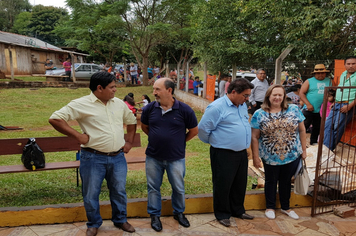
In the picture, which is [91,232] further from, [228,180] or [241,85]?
[241,85]

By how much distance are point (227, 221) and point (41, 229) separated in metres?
1.96

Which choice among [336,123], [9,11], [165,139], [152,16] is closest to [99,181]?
[165,139]

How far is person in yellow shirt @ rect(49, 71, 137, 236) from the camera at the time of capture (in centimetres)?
A: 297

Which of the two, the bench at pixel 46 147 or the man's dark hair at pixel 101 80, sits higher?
the man's dark hair at pixel 101 80

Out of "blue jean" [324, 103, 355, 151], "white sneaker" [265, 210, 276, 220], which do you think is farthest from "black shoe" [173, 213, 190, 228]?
"blue jean" [324, 103, 355, 151]

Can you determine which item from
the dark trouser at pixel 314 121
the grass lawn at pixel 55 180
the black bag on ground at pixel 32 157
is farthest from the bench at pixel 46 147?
the dark trouser at pixel 314 121

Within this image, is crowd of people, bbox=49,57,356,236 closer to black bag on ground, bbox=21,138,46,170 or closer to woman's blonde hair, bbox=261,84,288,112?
woman's blonde hair, bbox=261,84,288,112

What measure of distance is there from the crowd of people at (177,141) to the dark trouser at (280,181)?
1cm

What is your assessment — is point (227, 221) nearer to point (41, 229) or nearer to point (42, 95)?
point (41, 229)

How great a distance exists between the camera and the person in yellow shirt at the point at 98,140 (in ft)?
9.74

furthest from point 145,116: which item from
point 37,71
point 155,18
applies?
point 37,71

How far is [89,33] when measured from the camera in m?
22.3

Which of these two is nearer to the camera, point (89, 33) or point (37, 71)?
point (89, 33)

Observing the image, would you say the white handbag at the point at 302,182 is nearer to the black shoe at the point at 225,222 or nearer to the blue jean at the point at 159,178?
the black shoe at the point at 225,222
